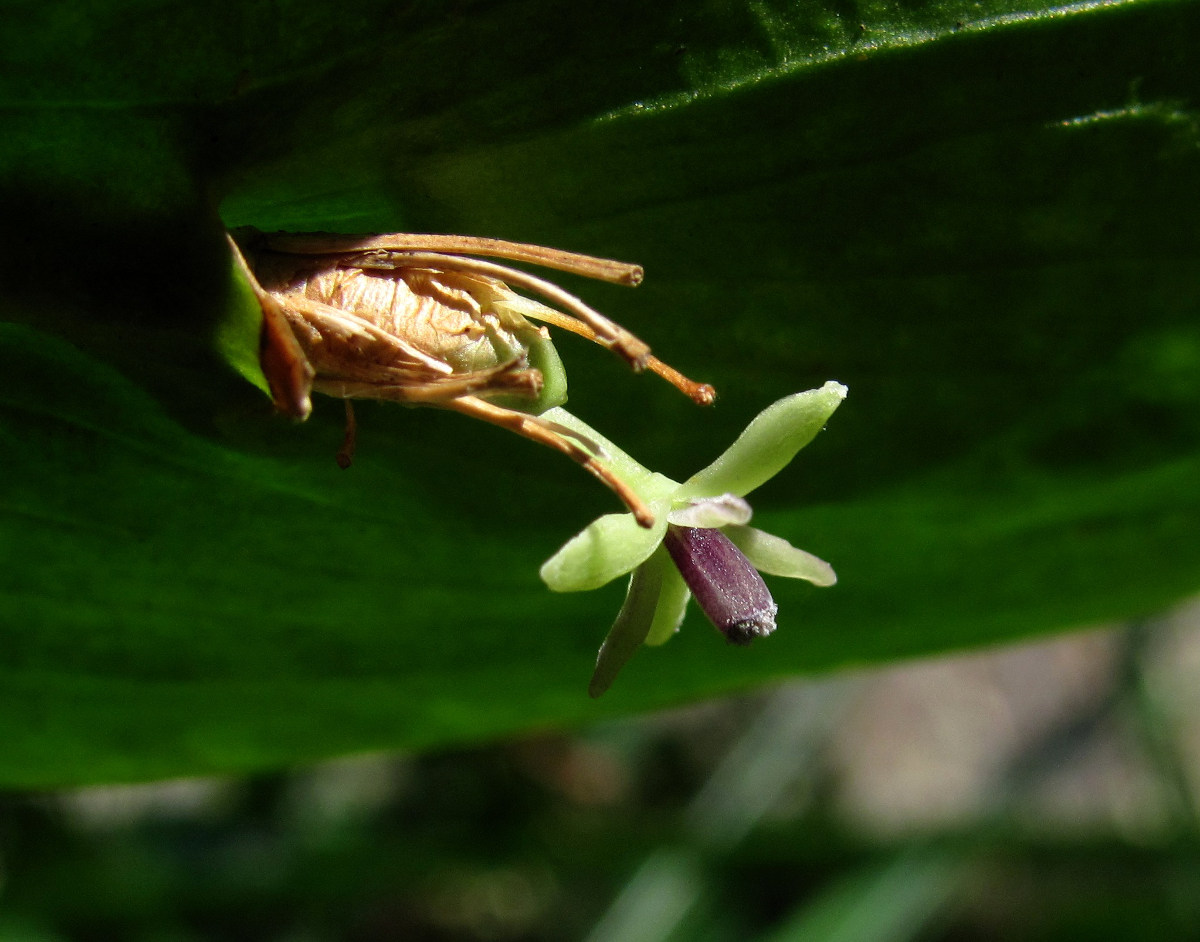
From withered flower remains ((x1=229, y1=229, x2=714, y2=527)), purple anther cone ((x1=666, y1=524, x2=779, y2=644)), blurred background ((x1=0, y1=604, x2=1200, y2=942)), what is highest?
withered flower remains ((x1=229, y1=229, x2=714, y2=527))

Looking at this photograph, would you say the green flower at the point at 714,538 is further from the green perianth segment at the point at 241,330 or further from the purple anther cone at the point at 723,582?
the green perianth segment at the point at 241,330

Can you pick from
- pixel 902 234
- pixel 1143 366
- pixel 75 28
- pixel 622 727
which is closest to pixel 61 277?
pixel 75 28

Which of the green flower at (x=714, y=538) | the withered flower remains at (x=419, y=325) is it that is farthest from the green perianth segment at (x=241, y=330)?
the green flower at (x=714, y=538)

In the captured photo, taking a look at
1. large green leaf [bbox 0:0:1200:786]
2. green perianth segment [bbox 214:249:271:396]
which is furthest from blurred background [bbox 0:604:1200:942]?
green perianth segment [bbox 214:249:271:396]

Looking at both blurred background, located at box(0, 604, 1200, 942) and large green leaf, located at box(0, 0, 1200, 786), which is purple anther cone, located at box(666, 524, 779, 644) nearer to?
large green leaf, located at box(0, 0, 1200, 786)

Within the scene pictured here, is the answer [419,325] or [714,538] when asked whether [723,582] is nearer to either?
[714,538]

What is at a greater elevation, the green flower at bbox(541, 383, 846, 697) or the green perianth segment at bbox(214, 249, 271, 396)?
the green perianth segment at bbox(214, 249, 271, 396)
